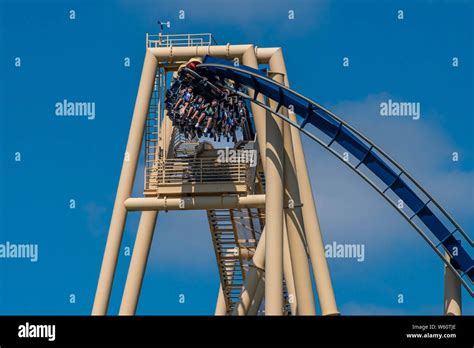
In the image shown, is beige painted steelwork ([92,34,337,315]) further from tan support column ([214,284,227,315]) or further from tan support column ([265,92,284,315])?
tan support column ([214,284,227,315])

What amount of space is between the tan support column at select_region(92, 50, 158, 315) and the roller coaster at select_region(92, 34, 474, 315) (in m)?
0.03

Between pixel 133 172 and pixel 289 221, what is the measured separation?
539 centimetres

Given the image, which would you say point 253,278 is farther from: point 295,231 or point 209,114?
point 209,114

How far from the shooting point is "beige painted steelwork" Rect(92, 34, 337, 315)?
4359cm

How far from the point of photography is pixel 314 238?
44125mm

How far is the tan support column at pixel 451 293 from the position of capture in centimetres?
4200

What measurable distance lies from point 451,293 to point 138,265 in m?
10.5
